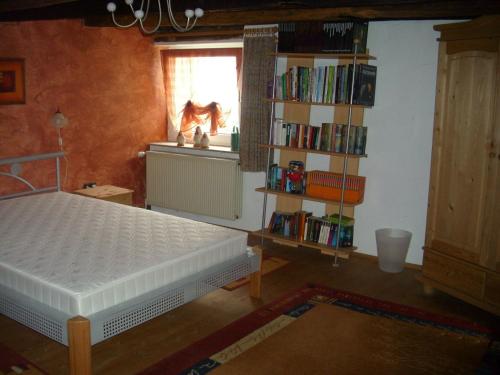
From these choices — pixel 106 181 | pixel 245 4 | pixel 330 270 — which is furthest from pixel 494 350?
pixel 106 181

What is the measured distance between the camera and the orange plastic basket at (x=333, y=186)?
4559mm

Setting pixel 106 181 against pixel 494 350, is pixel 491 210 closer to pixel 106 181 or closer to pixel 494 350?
pixel 494 350

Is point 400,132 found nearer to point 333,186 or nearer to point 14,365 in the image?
point 333,186

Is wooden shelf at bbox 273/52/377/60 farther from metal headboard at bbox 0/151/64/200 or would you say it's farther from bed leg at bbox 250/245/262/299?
metal headboard at bbox 0/151/64/200

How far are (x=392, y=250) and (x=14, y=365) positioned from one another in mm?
2964

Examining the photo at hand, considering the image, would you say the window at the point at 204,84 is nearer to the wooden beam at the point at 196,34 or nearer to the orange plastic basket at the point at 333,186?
the wooden beam at the point at 196,34

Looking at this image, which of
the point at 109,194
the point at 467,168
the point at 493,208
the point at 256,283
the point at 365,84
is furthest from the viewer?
the point at 109,194

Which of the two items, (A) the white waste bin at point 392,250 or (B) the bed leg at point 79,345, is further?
(A) the white waste bin at point 392,250

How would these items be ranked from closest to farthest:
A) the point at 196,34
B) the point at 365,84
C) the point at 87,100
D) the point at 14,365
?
1. the point at 14,365
2. the point at 365,84
3. the point at 87,100
4. the point at 196,34

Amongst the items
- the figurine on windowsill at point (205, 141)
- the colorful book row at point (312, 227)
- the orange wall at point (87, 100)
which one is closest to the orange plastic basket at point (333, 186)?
the colorful book row at point (312, 227)

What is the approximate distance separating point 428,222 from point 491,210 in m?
0.54

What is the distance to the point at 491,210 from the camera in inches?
135

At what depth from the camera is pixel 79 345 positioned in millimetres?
2461

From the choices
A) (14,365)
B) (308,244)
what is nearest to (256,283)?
(308,244)
